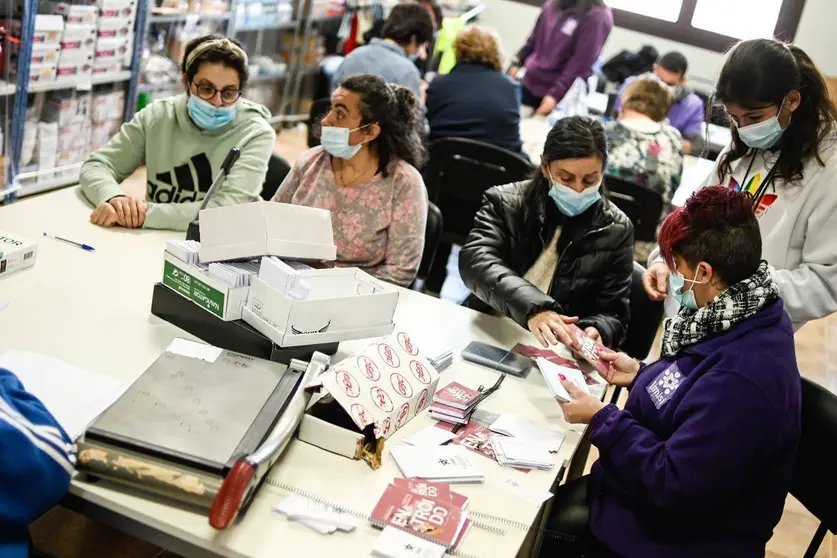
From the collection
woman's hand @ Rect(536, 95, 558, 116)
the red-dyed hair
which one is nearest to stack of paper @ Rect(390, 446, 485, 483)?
the red-dyed hair

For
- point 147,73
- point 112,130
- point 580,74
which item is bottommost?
→ point 112,130

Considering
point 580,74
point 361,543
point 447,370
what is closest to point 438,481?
point 361,543

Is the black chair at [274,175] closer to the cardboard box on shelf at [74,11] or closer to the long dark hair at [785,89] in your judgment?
the long dark hair at [785,89]

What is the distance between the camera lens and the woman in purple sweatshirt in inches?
62.8

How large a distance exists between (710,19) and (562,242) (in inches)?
222

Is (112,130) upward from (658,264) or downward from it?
downward

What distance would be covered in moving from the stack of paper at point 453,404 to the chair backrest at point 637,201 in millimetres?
1888

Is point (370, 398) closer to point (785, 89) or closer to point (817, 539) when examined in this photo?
point (817, 539)

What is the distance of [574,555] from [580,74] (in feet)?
14.9

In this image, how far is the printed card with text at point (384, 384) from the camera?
1657 millimetres

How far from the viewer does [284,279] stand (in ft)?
5.98

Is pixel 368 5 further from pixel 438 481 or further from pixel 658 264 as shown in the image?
pixel 438 481

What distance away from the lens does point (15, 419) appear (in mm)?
1359

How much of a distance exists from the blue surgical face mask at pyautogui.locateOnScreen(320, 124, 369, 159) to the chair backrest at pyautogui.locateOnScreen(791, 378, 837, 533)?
1.41 m
